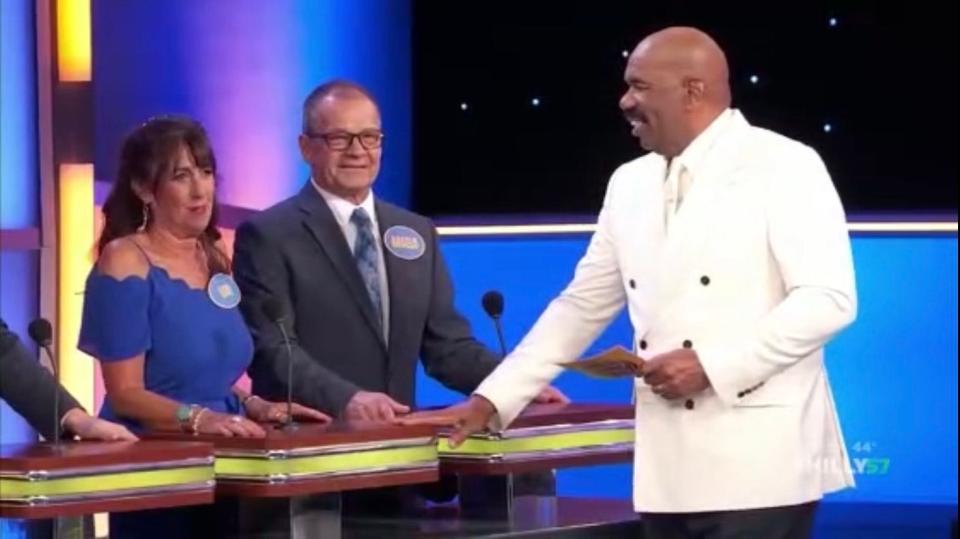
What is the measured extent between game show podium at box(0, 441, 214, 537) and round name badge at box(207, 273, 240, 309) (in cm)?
60

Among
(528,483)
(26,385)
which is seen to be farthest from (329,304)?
(26,385)

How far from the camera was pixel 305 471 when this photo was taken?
144 inches

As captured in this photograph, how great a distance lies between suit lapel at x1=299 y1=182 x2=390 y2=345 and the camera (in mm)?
4570

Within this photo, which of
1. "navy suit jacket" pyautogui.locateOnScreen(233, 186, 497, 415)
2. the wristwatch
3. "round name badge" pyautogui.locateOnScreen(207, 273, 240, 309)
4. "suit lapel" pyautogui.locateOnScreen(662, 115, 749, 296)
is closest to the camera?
"suit lapel" pyautogui.locateOnScreen(662, 115, 749, 296)

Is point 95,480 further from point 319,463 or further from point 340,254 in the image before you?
point 340,254

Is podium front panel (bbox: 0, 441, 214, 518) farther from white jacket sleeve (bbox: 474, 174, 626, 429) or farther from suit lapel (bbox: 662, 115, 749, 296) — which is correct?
suit lapel (bbox: 662, 115, 749, 296)

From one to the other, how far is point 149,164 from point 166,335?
0.36m

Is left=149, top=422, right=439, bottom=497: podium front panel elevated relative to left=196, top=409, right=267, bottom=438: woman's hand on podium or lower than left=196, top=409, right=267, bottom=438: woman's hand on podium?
lower

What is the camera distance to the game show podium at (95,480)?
11.1 ft

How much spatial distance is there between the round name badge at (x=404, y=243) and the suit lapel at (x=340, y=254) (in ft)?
0.33

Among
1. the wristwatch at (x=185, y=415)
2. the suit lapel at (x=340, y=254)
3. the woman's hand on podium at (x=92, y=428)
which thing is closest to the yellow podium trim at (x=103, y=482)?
the woman's hand on podium at (x=92, y=428)

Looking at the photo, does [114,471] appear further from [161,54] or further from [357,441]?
[161,54]

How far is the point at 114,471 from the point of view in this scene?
11.3ft

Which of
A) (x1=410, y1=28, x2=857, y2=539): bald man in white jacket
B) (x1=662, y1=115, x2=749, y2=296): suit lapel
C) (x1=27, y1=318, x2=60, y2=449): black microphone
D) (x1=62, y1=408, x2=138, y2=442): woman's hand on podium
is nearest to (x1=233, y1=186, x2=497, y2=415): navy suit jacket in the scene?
(x1=62, y1=408, x2=138, y2=442): woman's hand on podium
